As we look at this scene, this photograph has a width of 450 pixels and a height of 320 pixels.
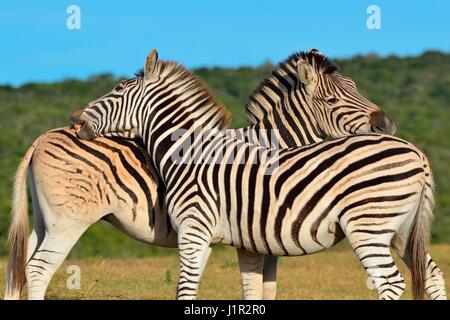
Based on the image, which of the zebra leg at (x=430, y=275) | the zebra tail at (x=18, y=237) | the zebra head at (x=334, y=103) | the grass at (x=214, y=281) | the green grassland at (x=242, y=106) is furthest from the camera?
the green grassland at (x=242, y=106)

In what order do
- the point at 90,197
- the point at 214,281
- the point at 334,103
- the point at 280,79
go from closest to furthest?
the point at 90,197, the point at 334,103, the point at 280,79, the point at 214,281

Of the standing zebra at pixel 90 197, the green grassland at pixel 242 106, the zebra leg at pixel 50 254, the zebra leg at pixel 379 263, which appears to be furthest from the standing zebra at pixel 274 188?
the green grassland at pixel 242 106

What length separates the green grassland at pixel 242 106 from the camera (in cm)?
3159

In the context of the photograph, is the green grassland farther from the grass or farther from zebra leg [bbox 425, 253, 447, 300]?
zebra leg [bbox 425, 253, 447, 300]

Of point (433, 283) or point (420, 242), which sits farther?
point (433, 283)

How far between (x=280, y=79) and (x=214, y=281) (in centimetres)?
435

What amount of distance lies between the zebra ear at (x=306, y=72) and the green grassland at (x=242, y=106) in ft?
A: 54.0

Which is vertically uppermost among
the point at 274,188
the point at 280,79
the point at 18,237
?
the point at 280,79

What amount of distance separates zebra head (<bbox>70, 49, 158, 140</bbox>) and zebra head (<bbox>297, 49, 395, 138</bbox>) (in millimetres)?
1823

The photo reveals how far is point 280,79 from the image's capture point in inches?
408

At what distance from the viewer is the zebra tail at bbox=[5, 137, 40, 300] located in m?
9.59

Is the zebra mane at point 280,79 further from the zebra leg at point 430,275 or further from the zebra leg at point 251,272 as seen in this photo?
the zebra leg at point 430,275

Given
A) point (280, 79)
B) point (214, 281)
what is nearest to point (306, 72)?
point (280, 79)

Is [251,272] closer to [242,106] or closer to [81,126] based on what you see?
[81,126]
